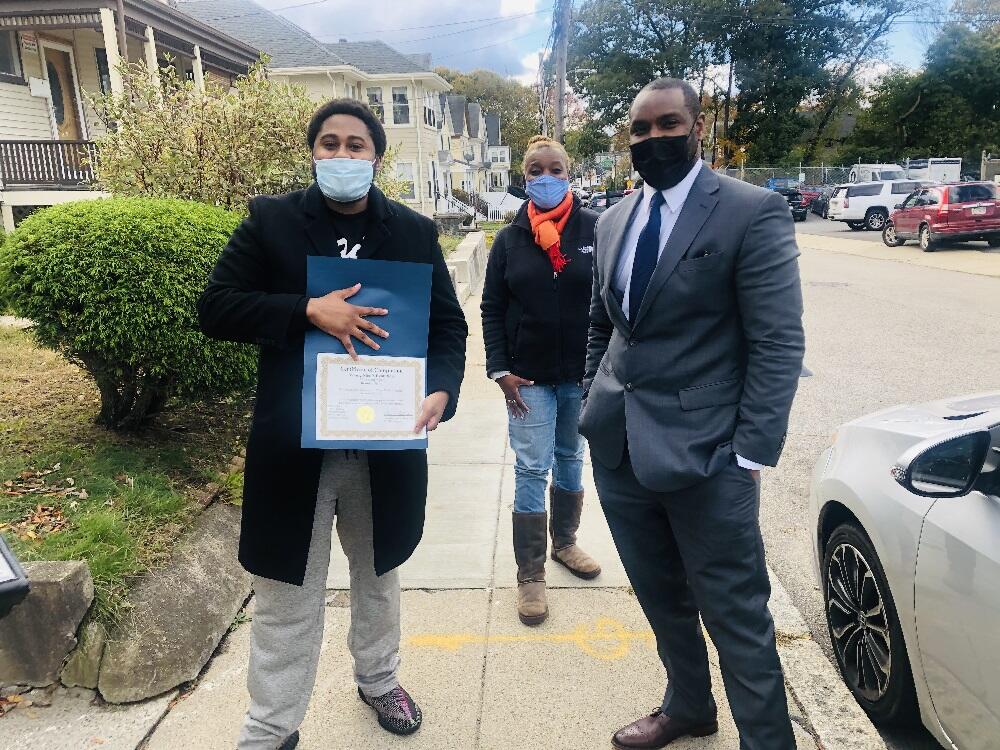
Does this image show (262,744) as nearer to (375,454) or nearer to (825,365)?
(375,454)

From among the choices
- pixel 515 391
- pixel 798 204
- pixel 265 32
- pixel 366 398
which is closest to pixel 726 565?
pixel 366 398

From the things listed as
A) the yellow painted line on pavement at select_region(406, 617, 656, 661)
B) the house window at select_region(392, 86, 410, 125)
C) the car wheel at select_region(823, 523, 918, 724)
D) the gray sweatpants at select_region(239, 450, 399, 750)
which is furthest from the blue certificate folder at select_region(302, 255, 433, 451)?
the house window at select_region(392, 86, 410, 125)

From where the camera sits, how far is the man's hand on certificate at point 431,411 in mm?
2342

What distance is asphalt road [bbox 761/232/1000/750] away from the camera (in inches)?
170

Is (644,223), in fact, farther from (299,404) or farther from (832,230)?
(832,230)

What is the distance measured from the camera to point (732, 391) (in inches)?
85.5

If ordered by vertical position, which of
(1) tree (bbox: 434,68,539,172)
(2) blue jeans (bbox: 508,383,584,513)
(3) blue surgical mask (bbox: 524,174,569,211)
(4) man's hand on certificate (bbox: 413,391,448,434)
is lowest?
(2) blue jeans (bbox: 508,383,584,513)

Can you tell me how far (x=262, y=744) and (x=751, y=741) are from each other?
1.47 meters

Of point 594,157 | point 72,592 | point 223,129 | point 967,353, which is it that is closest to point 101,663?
point 72,592

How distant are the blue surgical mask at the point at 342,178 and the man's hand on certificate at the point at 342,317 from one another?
29 cm

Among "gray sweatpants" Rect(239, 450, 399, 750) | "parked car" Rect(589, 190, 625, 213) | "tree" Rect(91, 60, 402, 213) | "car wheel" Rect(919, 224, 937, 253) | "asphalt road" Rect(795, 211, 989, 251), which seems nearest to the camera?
"gray sweatpants" Rect(239, 450, 399, 750)

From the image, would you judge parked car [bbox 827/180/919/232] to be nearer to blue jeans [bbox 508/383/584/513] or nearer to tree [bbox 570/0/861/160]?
tree [bbox 570/0/861/160]

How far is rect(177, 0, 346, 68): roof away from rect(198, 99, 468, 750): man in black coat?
2906cm

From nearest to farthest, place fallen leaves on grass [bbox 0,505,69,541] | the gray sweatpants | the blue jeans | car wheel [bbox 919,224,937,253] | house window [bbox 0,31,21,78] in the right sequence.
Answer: the gray sweatpants < fallen leaves on grass [bbox 0,505,69,541] < the blue jeans < house window [bbox 0,31,21,78] < car wheel [bbox 919,224,937,253]
